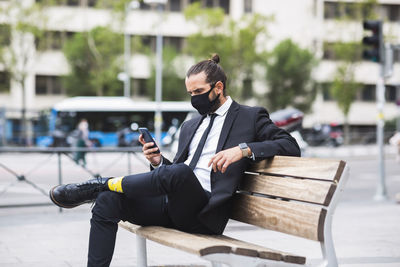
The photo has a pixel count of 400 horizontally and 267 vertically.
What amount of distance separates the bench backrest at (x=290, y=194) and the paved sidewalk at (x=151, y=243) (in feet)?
5.41

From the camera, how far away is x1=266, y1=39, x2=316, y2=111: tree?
1944 inches

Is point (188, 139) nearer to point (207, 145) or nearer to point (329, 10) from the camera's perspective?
point (207, 145)

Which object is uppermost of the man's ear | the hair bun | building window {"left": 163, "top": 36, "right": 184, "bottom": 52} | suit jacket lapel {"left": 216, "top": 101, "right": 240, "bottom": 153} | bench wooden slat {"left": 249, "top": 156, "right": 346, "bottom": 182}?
the hair bun

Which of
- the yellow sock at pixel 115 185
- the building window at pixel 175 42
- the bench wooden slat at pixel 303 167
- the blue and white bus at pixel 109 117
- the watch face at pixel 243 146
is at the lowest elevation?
the blue and white bus at pixel 109 117

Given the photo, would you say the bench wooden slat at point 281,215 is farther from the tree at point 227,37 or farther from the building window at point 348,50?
the building window at point 348,50

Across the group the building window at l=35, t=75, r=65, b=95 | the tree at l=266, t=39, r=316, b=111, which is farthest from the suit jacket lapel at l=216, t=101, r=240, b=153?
the building window at l=35, t=75, r=65, b=95

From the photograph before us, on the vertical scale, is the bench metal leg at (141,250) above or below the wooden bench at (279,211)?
below

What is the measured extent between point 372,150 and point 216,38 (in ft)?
43.4

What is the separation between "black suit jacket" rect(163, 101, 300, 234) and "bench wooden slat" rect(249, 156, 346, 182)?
7cm

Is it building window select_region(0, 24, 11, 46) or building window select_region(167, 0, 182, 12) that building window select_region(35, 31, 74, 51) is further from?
building window select_region(167, 0, 182, 12)

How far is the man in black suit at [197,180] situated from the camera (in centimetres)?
406

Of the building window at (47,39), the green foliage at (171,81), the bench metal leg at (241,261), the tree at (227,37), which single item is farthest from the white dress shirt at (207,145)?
the green foliage at (171,81)

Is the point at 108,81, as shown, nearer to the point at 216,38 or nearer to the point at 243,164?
the point at 216,38

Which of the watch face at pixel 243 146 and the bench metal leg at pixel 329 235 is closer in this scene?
the bench metal leg at pixel 329 235
